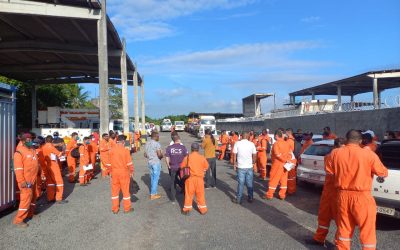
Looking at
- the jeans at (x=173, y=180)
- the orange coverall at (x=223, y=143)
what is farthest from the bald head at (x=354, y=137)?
the orange coverall at (x=223, y=143)

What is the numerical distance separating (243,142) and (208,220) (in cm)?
235

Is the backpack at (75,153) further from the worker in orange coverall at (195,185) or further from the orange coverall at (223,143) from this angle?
the orange coverall at (223,143)

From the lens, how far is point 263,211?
8.54 m

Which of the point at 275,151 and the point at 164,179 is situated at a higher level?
the point at 275,151

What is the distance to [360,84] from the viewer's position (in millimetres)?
36406

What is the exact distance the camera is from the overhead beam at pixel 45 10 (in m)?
17.7

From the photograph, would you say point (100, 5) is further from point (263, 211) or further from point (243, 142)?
point (263, 211)

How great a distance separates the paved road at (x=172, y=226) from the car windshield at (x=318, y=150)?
3.67ft

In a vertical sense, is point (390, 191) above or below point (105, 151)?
below

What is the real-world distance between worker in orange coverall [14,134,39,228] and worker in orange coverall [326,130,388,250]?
224 inches

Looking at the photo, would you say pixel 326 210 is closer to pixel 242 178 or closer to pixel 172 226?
pixel 172 226

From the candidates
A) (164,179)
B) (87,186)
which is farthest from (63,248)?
(164,179)

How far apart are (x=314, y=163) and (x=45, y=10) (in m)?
14.3

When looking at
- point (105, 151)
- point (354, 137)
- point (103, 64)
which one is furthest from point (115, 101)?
point (354, 137)
